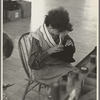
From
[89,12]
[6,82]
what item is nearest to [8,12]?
[6,82]

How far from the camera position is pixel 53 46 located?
A: 1528mm

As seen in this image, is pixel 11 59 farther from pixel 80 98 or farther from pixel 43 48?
pixel 80 98

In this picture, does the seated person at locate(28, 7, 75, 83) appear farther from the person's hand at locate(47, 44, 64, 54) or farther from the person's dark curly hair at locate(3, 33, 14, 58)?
the person's dark curly hair at locate(3, 33, 14, 58)

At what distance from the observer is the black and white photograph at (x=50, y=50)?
4.69ft

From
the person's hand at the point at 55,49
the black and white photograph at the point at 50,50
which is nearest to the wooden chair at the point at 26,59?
the black and white photograph at the point at 50,50

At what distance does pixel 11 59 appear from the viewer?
1.67 meters

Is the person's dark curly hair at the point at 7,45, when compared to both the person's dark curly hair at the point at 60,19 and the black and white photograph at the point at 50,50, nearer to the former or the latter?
the black and white photograph at the point at 50,50

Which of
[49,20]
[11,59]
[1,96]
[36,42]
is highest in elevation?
[49,20]

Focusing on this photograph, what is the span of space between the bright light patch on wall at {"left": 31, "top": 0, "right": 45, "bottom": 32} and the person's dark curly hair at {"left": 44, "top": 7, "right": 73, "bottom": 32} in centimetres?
6

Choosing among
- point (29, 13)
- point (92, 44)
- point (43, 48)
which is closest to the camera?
point (92, 44)

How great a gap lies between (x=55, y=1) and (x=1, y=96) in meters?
0.62

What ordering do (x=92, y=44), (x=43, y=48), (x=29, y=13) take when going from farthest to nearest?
(x=29, y=13) < (x=43, y=48) < (x=92, y=44)

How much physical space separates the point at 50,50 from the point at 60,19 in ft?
0.57

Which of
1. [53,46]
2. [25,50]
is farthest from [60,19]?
[25,50]
